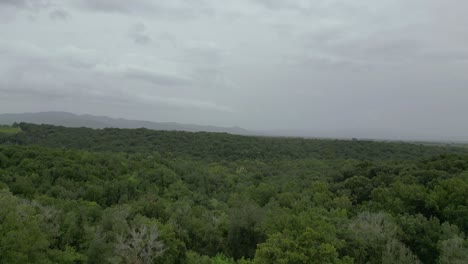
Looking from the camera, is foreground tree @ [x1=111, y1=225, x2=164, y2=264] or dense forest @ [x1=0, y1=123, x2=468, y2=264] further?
dense forest @ [x1=0, y1=123, x2=468, y2=264]

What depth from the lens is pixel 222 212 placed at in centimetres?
4153

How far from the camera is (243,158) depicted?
3573 inches

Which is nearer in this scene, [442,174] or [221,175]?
[442,174]

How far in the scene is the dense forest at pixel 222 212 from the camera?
2333 cm

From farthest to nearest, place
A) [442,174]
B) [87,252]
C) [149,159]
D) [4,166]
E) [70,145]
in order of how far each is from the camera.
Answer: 1. [70,145]
2. [149,159]
3. [4,166]
4. [442,174]
5. [87,252]

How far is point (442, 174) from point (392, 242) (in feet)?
74.8

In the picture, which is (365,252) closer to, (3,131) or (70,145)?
(70,145)

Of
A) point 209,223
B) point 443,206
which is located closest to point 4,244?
point 209,223

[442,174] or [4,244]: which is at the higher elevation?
[442,174]

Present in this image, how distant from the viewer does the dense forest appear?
2333 cm

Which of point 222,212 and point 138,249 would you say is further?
point 222,212

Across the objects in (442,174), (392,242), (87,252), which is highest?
(442,174)

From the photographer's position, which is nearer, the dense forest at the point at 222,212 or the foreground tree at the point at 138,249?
the foreground tree at the point at 138,249

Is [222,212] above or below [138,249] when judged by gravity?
below
